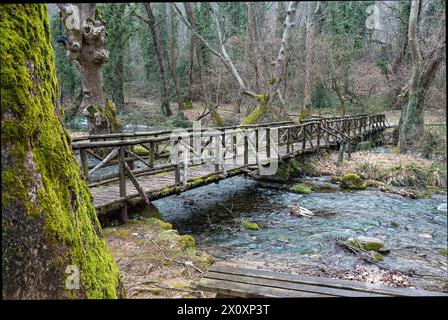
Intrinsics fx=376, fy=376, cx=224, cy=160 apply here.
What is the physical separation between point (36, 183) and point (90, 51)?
11.0 metres

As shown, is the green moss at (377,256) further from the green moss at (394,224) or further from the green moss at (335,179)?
the green moss at (335,179)

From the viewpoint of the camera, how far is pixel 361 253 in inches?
262

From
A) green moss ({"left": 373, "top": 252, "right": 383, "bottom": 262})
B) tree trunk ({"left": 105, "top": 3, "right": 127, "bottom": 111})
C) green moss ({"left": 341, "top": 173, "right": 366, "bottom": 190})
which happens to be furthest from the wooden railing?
tree trunk ({"left": 105, "top": 3, "right": 127, "bottom": 111})

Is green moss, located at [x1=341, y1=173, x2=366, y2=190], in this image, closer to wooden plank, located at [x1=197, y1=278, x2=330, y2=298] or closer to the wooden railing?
the wooden railing

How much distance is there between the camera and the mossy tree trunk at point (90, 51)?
11.1 m

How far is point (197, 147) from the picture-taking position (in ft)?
34.9

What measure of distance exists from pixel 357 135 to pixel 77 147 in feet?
52.9

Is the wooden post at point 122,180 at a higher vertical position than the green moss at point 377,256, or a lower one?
higher

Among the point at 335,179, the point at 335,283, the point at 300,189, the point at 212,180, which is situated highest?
the point at 335,283

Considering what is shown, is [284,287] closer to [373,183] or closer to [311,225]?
[311,225]

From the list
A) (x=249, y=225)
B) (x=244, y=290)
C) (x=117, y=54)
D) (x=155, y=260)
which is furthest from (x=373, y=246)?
(x=117, y=54)

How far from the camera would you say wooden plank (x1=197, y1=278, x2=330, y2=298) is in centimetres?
253

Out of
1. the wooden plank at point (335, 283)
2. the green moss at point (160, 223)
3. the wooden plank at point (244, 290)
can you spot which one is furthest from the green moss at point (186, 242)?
the wooden plank at point (244, 290)

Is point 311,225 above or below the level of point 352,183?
below
